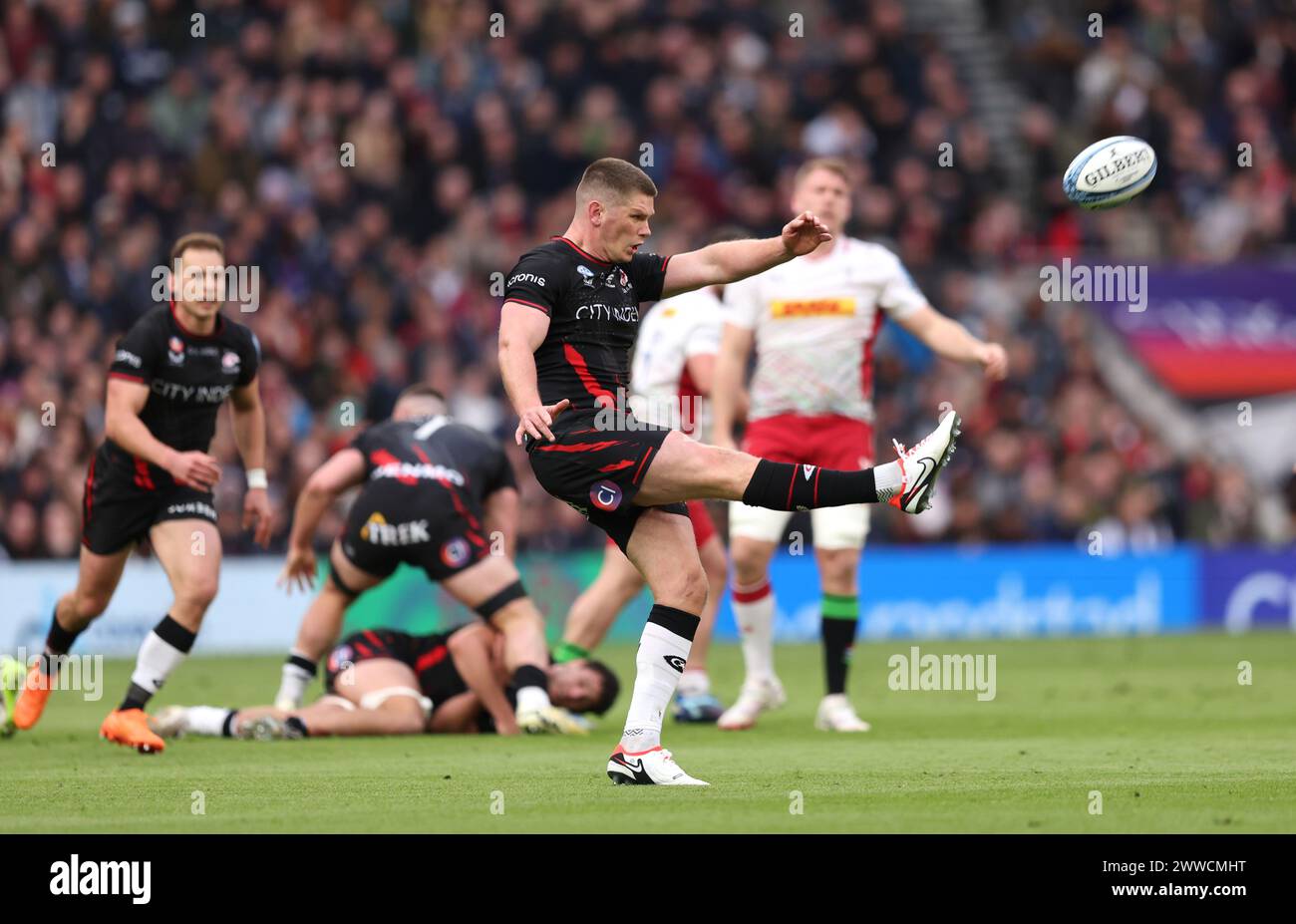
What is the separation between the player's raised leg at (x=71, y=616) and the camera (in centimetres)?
1082

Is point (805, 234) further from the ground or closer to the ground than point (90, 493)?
further from the ground

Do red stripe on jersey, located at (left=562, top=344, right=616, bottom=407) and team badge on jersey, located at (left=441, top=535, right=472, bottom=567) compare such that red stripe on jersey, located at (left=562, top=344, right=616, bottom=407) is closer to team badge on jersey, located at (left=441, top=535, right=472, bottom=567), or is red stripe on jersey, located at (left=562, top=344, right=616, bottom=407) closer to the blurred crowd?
team badge on jersey, located at (left=441, top=535, right=472, bottom=567)

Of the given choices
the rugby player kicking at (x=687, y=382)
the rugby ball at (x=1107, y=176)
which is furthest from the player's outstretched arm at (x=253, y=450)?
the rugby ball at (x=1107, y=176)

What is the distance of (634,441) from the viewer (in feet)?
25.7

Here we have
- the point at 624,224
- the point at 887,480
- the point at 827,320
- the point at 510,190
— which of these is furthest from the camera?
the point at 510,190

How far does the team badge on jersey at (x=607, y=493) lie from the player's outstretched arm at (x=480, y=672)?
3.24 meters

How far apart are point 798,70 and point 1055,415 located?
5.70 metres

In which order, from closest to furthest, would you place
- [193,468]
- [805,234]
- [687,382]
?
[805,234]
[193,468]
[687,382]

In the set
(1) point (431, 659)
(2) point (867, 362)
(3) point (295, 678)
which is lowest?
(3) point (295, 678)

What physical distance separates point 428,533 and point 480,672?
0.87 metres

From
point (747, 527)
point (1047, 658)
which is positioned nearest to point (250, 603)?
point (1047, 658)

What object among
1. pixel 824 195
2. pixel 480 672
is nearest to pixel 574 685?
pixel 480 672

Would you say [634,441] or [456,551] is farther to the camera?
[456,551]

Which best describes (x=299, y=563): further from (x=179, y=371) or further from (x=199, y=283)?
(x=199, y=283)
